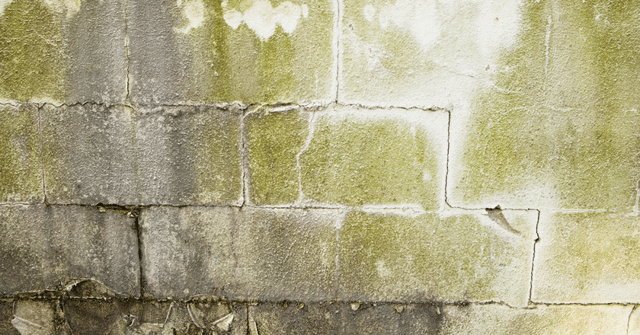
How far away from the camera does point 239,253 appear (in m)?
1.84

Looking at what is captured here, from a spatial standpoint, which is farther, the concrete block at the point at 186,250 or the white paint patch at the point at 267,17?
the concrete block at the point at 186,250

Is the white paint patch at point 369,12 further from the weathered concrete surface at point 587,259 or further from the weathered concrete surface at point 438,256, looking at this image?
the weathered concrete surface at point 587,259

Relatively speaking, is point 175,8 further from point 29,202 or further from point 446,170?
point 446,170

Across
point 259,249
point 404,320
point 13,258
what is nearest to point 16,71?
point 13,258

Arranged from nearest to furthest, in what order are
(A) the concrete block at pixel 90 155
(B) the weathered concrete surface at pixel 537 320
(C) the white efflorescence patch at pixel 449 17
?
1. (C) the white efflorescence patch at pixel 449 17
2. (A) the concrete block at pixel 90 155
3. (B) the weathered concrete surface at pixel 537 320

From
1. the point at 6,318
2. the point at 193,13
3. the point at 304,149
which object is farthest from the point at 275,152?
the point at 6,318

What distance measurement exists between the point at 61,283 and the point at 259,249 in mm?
1218

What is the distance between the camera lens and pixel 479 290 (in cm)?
185

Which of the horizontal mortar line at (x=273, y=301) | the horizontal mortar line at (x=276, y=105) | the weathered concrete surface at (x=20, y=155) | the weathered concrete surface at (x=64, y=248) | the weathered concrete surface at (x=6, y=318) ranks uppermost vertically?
the horizontal mortar line at (x=276, y=105)

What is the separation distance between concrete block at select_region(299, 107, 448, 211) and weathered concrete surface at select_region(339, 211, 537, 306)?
13 cm

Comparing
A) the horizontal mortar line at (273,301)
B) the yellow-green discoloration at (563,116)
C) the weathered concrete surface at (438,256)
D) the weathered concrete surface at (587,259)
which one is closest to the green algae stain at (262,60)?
the weathered concrete surface at (438,256)

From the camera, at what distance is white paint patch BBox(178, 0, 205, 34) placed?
1654 millimetres

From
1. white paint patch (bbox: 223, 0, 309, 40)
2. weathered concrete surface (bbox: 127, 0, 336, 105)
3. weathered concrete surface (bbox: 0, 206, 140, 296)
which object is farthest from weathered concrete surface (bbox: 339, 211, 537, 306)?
weathered concrete surface (bbox: 0, 206, 140, 296)

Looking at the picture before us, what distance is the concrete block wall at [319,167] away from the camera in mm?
1668
